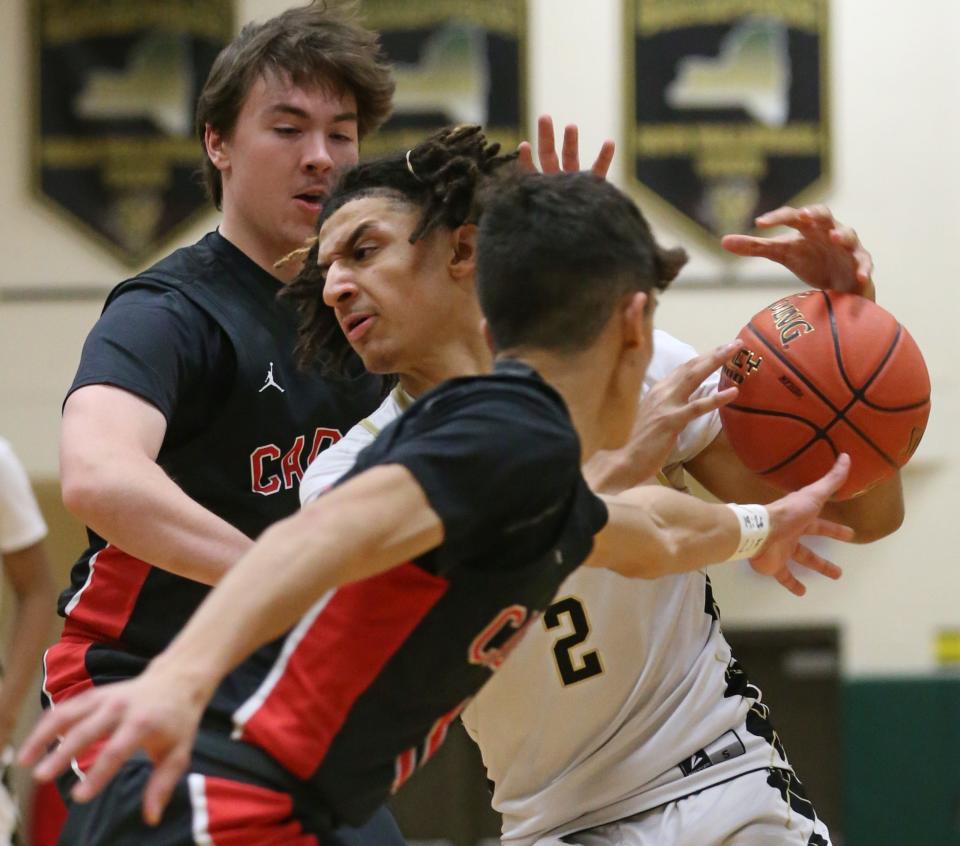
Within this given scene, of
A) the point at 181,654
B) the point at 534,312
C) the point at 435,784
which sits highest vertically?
the point at 534,312

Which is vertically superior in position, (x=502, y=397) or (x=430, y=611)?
(x=502, y=397)

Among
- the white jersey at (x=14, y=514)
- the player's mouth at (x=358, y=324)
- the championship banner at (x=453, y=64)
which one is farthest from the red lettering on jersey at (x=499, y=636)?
the championship banner at (x=453, y=64)

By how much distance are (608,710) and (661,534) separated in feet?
2.06

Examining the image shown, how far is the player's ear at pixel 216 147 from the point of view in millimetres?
3797

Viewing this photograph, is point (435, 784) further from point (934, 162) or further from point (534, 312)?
point (534, 312)

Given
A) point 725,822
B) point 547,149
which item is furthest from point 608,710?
point 547,149

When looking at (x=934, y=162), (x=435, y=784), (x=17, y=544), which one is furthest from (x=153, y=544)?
(x=934, y=162)

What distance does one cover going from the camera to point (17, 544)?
454 cm

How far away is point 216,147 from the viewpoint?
12.6 ft

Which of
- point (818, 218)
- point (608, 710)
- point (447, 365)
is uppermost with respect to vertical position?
point (818, 218)

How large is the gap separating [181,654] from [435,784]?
6.95 m

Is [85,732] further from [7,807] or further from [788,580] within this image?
Answer: [7,807]

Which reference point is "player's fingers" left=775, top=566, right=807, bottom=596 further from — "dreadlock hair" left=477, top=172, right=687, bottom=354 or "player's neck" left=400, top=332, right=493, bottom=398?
"dreadlock hair" left=477, top=172, right=687, bottom=354

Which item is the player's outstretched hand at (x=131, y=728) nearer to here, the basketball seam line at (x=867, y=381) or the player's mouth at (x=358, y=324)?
the player's mouth at (x=358, y=324)
